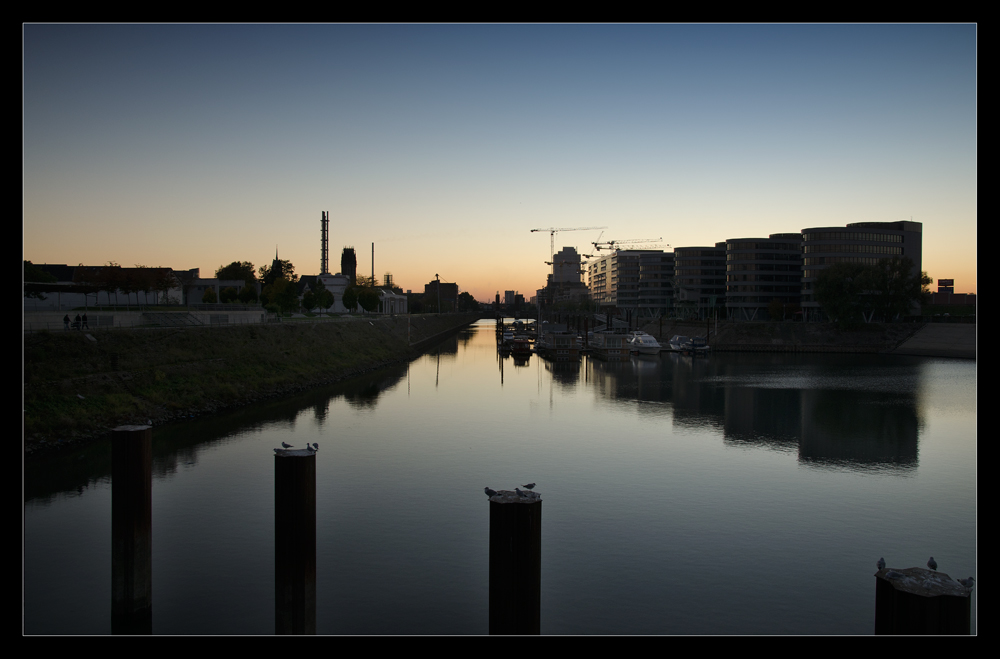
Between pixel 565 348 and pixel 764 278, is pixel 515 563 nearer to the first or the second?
pixel 565 348

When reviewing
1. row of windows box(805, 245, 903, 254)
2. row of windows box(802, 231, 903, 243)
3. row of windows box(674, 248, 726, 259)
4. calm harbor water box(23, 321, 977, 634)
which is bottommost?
calm harbor water box(23, 321, 977, 634)

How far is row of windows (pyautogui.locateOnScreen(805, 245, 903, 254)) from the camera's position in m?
110

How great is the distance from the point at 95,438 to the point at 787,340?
94.1 meters

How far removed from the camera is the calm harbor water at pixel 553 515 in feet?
45.7

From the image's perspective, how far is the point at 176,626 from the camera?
12.7 meters

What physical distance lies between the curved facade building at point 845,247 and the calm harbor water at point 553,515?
2938 inches

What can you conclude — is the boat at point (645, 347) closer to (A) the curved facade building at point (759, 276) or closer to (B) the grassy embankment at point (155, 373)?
(B) the grassy embankment at point (155, 373)

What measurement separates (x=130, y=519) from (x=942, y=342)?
103m

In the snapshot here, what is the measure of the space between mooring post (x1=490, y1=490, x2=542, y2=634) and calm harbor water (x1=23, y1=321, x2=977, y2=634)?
235 inches

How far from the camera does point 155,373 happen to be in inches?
1412

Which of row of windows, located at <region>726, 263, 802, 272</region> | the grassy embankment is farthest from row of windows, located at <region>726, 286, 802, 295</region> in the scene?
the grassy embankment

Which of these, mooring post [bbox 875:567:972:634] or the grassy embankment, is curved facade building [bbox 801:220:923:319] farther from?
mooring post [bbox 875:567:972:634]
